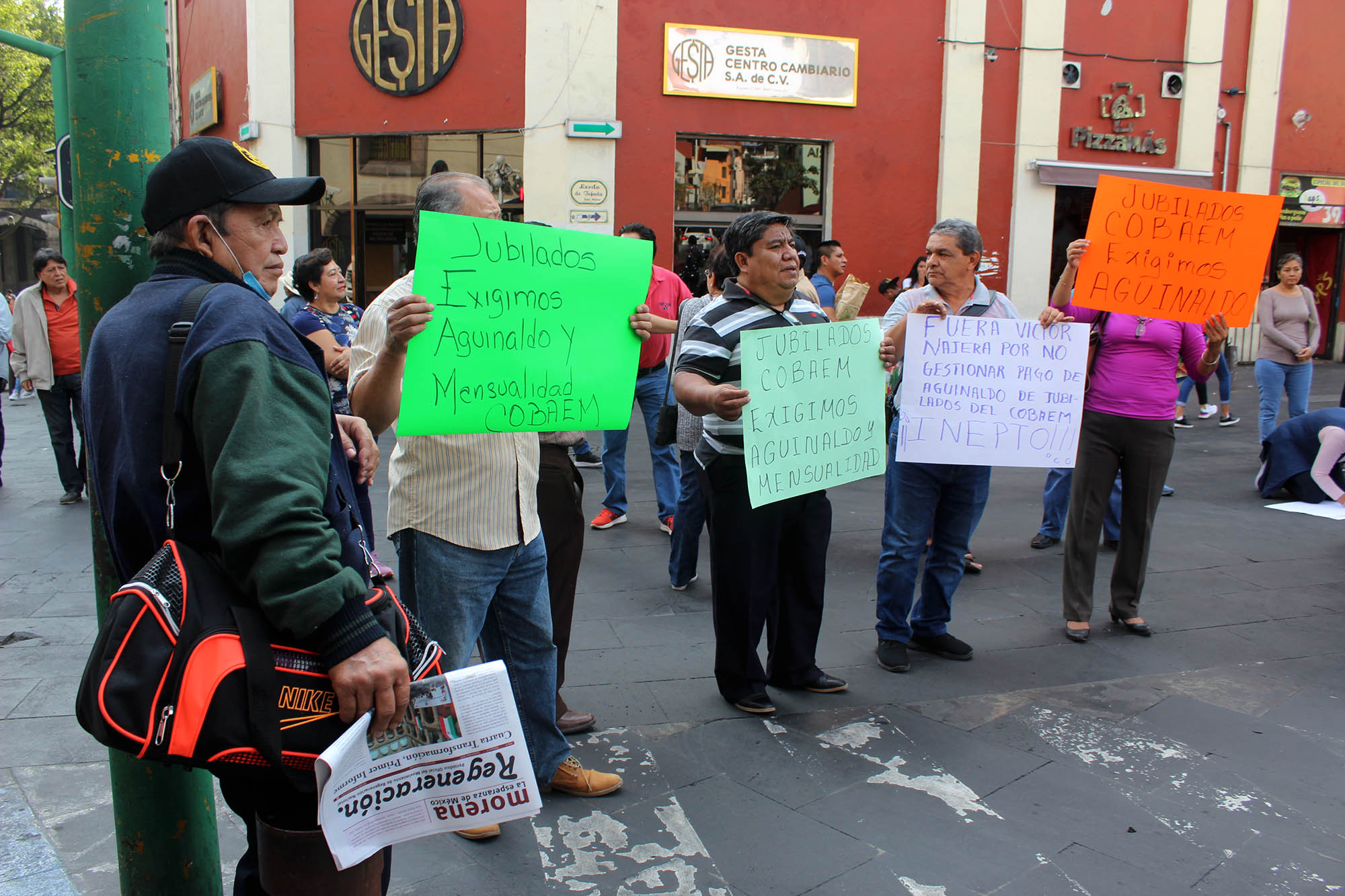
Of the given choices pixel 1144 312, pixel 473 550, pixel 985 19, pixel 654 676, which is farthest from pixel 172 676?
pixel 985 19

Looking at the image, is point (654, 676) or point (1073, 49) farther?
point (1073, 49)

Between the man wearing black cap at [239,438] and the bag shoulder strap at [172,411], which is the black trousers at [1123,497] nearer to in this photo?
the man wearing black cap at [239,438]

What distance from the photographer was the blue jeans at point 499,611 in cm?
278

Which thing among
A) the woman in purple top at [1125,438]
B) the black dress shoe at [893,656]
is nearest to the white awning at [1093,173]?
the woman in purple top at [1125,438]

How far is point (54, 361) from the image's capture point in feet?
25.8

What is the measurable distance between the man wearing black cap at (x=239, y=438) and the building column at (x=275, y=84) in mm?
12627

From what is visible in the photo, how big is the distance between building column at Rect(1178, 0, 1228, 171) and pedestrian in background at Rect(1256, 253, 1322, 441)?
23.5 ft

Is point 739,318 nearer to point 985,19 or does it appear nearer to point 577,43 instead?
point 577,43

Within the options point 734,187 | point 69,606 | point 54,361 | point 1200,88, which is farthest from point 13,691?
point 1200,88

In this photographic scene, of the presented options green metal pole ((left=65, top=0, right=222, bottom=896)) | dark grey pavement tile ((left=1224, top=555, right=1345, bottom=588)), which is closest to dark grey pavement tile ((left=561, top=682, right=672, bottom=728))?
green metal pole ((left=65, top=0, right=222, bottom=896))

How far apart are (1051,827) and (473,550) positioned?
1973 mm

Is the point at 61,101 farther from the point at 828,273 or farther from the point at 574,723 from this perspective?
the point at 828,273

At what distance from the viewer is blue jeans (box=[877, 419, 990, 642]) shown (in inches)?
171

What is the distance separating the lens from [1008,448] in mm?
4340
